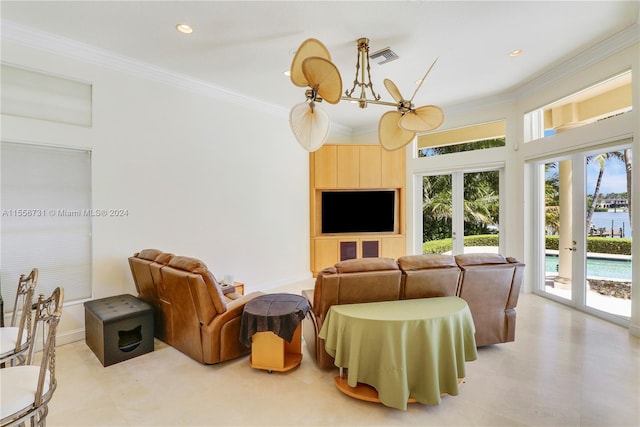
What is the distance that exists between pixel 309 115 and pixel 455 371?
7.50 feet

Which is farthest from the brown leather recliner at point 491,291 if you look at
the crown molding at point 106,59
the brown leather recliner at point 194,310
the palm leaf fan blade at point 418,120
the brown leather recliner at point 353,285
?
the crown molding at point 106,59

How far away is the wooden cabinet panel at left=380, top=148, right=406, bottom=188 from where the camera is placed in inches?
244

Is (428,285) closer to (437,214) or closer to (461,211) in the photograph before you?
(461,211)

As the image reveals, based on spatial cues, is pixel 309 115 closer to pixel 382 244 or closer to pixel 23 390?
pixel 23 390

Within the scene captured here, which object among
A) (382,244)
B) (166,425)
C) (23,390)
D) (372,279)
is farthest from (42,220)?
(382,244)

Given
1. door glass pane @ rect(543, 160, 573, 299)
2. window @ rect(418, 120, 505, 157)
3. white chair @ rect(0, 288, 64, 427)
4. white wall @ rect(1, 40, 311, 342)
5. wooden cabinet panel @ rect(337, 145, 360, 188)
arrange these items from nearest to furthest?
white chair @ rect(0, 288, 64, 427) < white wall @ rect(1, 40, 311, 342) < door glass pane @ rect(543, 160, 573, 299) < window @ rect(418, 120, 505, 157) < wooden cabinet panel @ rect(337, 145, 360, 188)

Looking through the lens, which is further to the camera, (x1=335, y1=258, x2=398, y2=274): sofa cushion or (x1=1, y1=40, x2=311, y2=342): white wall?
(x1=1, y1=40, x2=311, y2=342): white wall

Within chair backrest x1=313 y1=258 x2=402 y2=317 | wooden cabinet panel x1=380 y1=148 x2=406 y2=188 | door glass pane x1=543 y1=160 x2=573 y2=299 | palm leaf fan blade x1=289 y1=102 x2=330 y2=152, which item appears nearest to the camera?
chair backrest x1=313 y1=258 x2=402 y2=317

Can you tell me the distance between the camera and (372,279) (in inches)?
95.5

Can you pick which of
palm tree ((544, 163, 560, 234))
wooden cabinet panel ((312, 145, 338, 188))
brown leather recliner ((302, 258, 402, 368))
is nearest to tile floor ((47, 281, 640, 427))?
brown leather recliner ((302, 258, 402, 368))

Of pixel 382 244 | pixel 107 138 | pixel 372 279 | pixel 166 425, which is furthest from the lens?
pixel 382 244

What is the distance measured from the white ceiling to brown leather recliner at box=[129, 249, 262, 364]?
7.59ft

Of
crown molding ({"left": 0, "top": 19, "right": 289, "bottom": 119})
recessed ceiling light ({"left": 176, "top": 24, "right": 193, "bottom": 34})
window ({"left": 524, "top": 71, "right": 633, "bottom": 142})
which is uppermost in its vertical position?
recessed ceiling light ({"left": 176, "top": 24, "right": 193, "bottom": 34})

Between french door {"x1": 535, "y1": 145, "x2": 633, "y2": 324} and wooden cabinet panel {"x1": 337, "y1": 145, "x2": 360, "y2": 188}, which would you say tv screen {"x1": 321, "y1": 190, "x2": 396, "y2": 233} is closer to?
wooden cabinet panel {"x1": 337, "y1": 145, "x2": 360, "y2": 188}
